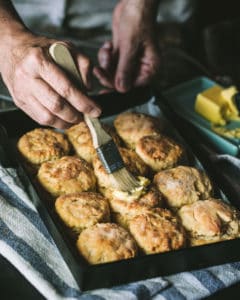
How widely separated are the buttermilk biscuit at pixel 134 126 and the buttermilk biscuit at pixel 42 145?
0.23 metres

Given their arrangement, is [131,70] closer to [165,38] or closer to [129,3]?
[129,3]

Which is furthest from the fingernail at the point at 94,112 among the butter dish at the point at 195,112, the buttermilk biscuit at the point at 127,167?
the butter dish at the point at 195,112

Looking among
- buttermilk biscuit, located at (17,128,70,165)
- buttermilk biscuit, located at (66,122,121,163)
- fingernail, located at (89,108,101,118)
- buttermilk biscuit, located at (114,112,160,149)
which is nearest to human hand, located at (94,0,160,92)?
buttermilk biscuit, located at (114,112,160,149)

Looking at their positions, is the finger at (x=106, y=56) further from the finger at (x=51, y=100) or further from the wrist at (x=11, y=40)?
the finger at (x=51, y=100)

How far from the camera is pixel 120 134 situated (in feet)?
6.54

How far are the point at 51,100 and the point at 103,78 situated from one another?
774mm

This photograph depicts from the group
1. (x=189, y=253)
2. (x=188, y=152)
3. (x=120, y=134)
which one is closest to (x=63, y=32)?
(x=120, y=134)

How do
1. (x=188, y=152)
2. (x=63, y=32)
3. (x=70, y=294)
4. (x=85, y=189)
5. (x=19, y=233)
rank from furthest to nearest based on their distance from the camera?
(x=63, y=32) < (x=188, y=152) < (x=85, y=189) < (x=19, y=233) < (x=70, y=294)

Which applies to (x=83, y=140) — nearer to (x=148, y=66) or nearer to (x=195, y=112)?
(x=148, y=66)

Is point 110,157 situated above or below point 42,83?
below

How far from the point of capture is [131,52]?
2178mm

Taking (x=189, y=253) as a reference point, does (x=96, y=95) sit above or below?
above

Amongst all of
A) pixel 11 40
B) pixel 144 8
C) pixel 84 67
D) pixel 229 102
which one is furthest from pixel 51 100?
pixel 229 102

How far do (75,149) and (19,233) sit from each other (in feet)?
1.59
